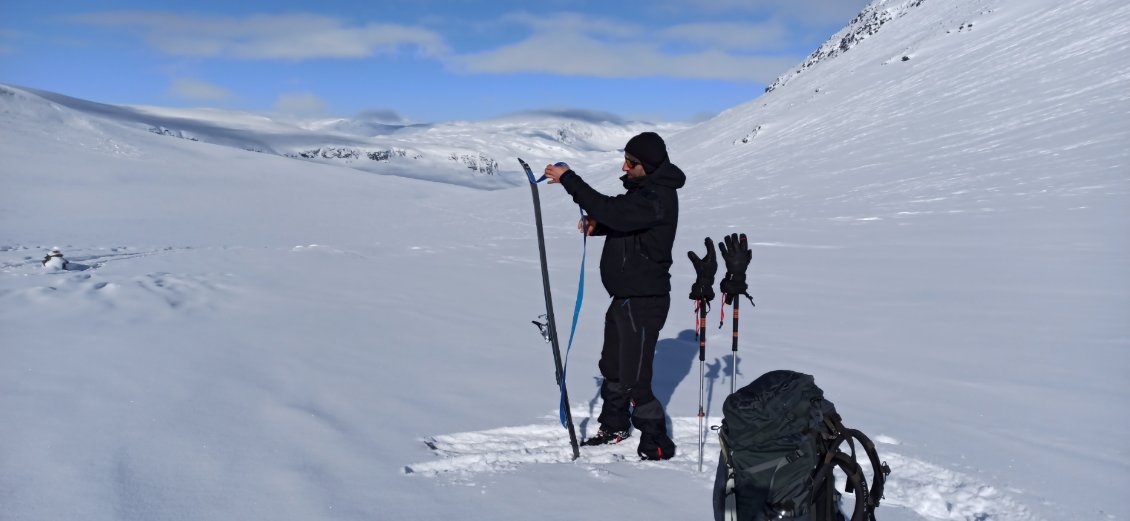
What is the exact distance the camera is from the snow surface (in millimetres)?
3629

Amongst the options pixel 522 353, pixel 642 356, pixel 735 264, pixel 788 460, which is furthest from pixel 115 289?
pixel 788 460

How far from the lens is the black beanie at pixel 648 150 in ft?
13.5

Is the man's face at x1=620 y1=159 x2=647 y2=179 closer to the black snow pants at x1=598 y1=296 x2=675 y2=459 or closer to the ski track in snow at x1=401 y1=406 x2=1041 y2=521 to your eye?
the black snow pants at x1=598 y1=296 x2=675 y2=459

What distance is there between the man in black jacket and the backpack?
1.45m

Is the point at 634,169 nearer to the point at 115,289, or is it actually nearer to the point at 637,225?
the point at 637,225

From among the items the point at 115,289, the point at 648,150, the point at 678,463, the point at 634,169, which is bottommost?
the point at 678,463

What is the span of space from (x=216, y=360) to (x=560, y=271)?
7.74m

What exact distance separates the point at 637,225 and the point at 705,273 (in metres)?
0.57

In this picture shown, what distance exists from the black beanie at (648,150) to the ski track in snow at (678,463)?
5.95 feet

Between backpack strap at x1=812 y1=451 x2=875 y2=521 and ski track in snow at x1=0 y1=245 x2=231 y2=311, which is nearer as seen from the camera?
backpack strap at x1=812 y1=451 x2=875 y2=521

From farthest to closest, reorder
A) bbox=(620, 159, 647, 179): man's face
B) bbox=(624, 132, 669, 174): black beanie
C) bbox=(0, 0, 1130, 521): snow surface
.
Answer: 1. bbox=(620, 159, 647, 179): man's face
2. bbox=(624, 132, 669, 174): black beanie
3. bbox=(0, 0, 1130, 521): snow surface

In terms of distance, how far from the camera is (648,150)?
13.5ft

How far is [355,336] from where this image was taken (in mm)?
6621

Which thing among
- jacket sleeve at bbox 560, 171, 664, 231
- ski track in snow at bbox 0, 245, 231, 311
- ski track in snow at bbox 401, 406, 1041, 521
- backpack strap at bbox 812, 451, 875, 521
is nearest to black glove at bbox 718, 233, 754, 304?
jacket sleeve at bbox 560, 171, 664, 231
